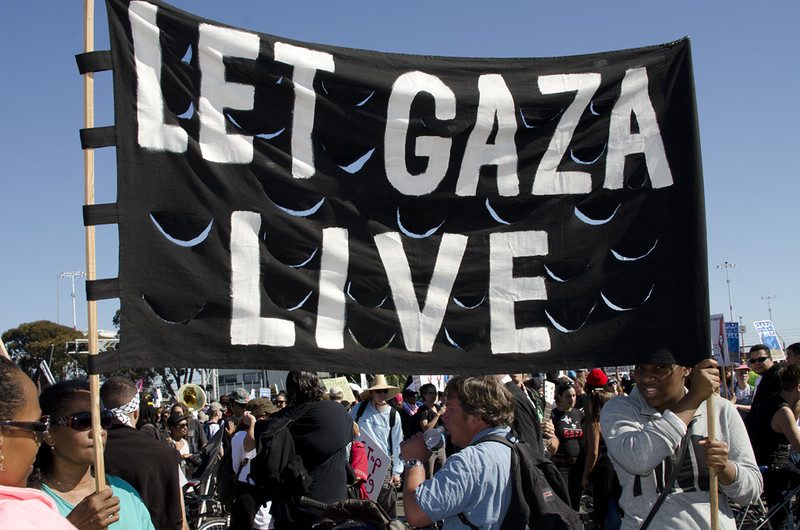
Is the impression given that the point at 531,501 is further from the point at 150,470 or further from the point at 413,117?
the point at 150,470

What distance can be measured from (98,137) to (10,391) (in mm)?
1439

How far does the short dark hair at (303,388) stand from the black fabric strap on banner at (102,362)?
240 cm

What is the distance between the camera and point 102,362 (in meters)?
3.34

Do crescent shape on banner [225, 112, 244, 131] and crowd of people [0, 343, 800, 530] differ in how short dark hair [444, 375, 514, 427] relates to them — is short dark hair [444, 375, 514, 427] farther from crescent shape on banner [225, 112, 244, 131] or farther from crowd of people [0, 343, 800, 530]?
crescent shape on banner [225, 112, 244, 131]

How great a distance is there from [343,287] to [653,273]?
1.51 m

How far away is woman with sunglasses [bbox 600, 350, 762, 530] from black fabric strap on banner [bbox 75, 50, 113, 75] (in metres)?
2.75

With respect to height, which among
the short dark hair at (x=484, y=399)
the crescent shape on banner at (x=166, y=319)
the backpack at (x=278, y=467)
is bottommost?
the backpack at (x=278, y=467)

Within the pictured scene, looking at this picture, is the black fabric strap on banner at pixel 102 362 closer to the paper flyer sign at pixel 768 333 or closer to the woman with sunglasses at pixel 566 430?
the woman with sunglasses at pixel 566 430

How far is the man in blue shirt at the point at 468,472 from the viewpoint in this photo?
11.7ft

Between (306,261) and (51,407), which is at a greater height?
(306,261)

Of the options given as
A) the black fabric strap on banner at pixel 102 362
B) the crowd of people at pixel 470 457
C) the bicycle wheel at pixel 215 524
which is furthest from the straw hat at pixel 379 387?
the black fabric strap on banner at pixel 102 362

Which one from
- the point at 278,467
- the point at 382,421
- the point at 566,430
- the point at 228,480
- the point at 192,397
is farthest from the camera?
the point at 192,397

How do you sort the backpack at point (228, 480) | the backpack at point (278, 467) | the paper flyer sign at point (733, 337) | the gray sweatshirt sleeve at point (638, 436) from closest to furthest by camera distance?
the gray sweatshirt sleeve at point (638, 436) < the backpack at point (278, 467) < the backpack at point (228, 480) < the paper flyer sign at point (733, 337)

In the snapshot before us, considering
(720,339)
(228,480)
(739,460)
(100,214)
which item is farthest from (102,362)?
(720,339)
